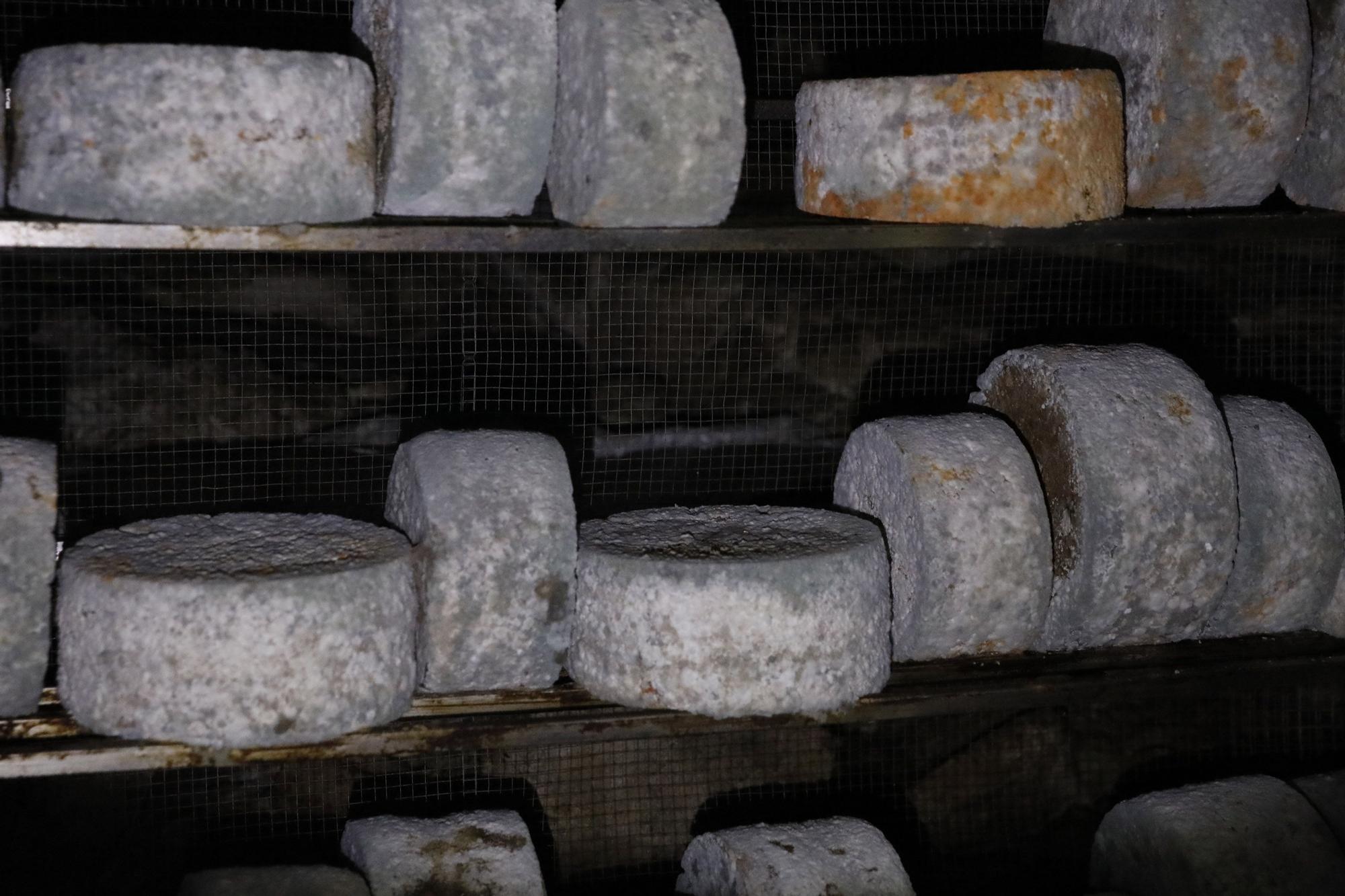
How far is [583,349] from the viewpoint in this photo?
131 inches

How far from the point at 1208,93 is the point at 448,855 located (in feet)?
6.58

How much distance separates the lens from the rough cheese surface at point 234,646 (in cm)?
201

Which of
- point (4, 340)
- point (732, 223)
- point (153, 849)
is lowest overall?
point (153, 849)

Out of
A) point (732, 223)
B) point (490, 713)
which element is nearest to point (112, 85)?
point (732, 223)

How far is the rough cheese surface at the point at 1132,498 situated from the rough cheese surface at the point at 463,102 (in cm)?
114

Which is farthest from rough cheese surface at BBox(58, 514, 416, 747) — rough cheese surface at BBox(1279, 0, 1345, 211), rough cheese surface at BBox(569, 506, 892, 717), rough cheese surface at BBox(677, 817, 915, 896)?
rough cheese surface at BBox(1279, 0, 1345, 211)

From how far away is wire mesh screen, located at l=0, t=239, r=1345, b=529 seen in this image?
3.03 metres

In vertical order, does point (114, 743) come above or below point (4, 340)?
below

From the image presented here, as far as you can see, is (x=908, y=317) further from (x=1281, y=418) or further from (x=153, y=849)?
(x=153, y=849)

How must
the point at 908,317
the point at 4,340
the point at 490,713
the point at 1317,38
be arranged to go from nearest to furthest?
the point at 490,713 < the point at 1317,38 < the point at 4,340 < the point at 908,317

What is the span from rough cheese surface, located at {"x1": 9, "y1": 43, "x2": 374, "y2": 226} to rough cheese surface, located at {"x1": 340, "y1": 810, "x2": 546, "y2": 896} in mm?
1200

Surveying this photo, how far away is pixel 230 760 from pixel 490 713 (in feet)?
1.48

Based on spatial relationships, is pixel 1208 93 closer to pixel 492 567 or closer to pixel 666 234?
pixel 666 234

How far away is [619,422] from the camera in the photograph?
3389 millimetres
